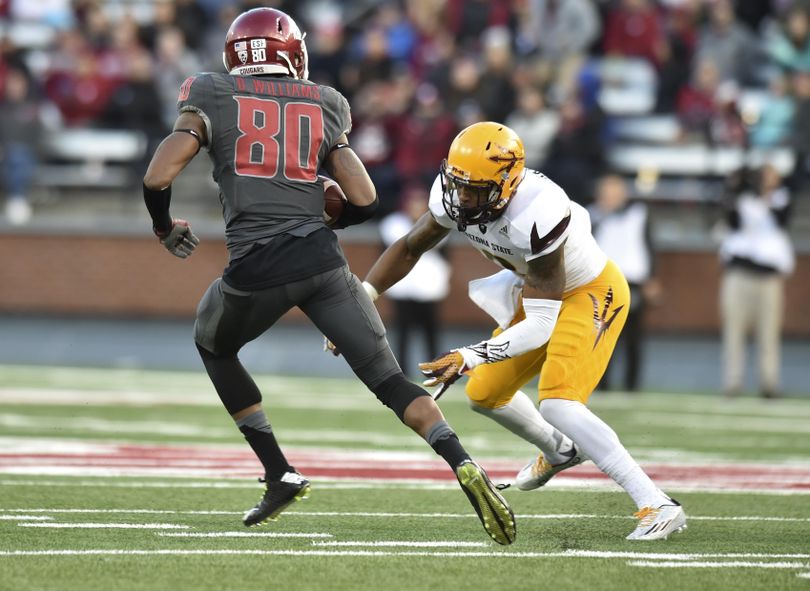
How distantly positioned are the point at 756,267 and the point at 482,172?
7557 mm

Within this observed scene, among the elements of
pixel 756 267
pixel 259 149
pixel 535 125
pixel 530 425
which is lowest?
pixel 756 267

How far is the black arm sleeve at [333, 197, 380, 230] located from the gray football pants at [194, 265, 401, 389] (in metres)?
0.32

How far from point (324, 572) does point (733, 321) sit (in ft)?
27.9

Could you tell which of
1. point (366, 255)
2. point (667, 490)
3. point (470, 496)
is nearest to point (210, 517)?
point (470, 496)

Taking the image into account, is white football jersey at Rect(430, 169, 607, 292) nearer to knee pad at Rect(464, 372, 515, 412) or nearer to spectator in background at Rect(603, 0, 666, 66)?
knee pad at Rect(464, 372, 515, 412)

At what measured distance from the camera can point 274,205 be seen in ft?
17.1

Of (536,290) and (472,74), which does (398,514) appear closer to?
(536,290)

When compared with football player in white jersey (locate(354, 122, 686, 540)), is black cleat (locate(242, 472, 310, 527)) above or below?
below

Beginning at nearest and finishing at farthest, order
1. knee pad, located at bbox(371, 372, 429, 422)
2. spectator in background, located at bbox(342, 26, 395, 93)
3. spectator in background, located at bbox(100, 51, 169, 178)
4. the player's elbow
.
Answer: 1. knee pad, located at bbox(371, 372, 429, 422)
2. the player's elbow
3. spectator in background, located at bbox(342, 26, 395, 93)
4. spectator in background, located at bbox(100, 51, 169, 178)

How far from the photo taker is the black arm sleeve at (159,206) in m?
5.17

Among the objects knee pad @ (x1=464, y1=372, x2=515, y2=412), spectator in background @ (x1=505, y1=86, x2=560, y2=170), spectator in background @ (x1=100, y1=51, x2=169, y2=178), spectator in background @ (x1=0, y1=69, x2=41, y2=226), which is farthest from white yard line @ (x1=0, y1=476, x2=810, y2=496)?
spectator in background @ (x1=0, y1=69, x2=41, y2=226)

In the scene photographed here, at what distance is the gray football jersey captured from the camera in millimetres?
5195

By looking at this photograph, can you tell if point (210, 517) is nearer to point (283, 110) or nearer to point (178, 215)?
point (283, 110)

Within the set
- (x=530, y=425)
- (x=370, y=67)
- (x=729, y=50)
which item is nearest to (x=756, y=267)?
(x=729, y=50)
